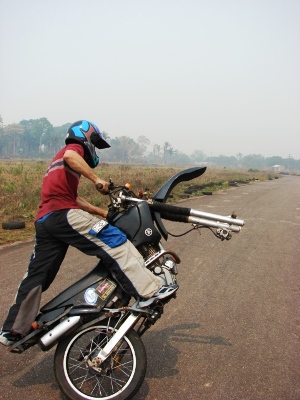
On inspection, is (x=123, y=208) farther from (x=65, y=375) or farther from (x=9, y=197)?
(x=9, y=197)

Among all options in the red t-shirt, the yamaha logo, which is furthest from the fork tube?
the red t-shirt

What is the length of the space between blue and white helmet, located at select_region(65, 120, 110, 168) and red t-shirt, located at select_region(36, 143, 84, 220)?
0.19 ft

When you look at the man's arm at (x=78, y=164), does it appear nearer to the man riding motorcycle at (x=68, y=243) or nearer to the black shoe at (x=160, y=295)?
the man riding motorcycle at (x=68, y=243)

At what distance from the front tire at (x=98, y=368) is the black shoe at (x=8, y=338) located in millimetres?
360

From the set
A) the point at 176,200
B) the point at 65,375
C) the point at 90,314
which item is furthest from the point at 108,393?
the point at 176,200

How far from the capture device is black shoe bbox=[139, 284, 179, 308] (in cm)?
275

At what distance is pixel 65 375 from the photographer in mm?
2674

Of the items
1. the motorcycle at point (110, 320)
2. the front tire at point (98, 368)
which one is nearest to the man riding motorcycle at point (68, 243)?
the motorcycle at point (110, 320)

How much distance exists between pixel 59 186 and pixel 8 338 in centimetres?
122

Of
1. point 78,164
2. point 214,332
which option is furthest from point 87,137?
point 214,332

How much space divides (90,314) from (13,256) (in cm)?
424

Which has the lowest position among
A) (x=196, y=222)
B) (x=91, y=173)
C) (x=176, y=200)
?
(x=176, y=200)

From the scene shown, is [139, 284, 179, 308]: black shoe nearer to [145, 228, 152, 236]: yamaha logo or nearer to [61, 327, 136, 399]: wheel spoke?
[61, 327, 136, 399]: wheel spoke

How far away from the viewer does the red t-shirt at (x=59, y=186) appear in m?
2.87
